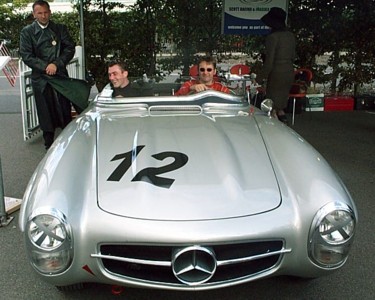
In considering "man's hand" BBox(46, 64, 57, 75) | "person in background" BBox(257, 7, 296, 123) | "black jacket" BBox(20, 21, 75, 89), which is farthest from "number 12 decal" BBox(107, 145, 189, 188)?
"person in background" BBox(257, 7, 296, 123)

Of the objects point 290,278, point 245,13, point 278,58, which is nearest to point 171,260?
point 290,278

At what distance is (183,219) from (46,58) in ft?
11.5

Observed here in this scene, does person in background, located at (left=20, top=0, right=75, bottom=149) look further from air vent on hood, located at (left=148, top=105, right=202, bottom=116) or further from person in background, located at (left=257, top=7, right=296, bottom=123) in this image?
person in background, located at (left=257, top=7, right=296, bottom=123)

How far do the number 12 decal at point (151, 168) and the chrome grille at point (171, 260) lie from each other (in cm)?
34

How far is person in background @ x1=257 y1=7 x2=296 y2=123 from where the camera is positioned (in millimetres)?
5305

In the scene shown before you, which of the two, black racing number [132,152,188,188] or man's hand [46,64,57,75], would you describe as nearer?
black racing number [132,152,188,188]

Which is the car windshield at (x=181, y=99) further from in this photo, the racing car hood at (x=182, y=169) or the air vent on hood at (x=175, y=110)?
the racing car hood at (x=182, y=169)

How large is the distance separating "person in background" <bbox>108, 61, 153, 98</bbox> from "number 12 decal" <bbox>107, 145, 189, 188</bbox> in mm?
978

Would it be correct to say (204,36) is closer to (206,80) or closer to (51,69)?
(51,69)

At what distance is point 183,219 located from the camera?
1.90m

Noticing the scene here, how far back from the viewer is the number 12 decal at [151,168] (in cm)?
214

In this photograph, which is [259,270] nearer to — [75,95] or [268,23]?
[75,95]

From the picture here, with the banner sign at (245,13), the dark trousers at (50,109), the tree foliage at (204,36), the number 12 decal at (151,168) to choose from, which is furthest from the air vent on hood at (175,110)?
the banner sign at (245,13)

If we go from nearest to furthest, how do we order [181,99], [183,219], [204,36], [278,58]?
[183,219]
[181,99]
[278,58]
[204,36]
